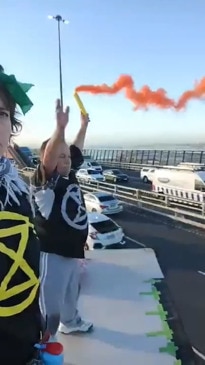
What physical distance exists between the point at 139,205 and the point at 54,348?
17.1 metres

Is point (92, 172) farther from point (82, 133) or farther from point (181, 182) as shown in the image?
point (82, 133)

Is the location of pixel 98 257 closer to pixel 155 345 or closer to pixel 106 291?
pixel 106 291

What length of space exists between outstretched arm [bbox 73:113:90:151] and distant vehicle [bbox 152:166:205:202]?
1475 cm

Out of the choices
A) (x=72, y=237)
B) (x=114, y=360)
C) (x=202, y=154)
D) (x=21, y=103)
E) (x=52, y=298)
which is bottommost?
(x=114, y=360)

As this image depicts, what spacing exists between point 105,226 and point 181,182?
10.1 metres

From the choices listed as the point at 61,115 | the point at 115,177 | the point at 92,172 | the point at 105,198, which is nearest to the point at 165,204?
the point at 105,198

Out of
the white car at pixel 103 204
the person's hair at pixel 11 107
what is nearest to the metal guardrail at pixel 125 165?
the white car at pixel 103 204

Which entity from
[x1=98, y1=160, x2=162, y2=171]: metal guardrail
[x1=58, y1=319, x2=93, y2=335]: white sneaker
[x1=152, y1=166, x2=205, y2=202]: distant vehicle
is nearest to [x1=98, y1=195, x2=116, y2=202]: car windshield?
[x1=152, y1=166, x2=205, y2=202]: distant vehicle

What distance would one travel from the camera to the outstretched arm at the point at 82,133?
3889mm

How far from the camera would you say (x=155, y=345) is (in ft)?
10.7

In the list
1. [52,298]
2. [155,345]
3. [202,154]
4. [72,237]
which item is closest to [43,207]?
[72,237]

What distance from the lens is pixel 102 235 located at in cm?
1197

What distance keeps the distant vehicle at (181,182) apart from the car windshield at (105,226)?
6959 mm

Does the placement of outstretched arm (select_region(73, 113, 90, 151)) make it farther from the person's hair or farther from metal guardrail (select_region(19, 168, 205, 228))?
metal guardrail (select_region(19, 168, 205, 228))
